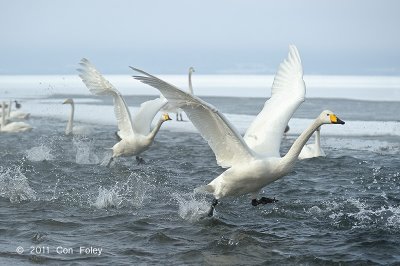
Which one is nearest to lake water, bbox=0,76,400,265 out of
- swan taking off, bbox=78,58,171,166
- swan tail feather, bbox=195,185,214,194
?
swan tail feather, bbox=195,185,214,194

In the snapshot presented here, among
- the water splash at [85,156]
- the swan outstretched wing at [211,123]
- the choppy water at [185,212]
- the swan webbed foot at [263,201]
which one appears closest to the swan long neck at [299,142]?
the swan outstretched wing at [211,123]

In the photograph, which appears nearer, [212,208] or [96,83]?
[212,208]

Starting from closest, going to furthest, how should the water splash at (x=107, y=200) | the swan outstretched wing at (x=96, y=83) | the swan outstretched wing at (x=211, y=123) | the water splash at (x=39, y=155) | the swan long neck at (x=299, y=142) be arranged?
the swan outstretched wing at (x=211, y=123)
the swan long neck at (x=299, y=142)
the water splash at (x=107, y=200)
the swan outstretched wing at (x=96, y=83)
the water splash at (x=39, y=155)

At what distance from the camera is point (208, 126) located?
8648mm

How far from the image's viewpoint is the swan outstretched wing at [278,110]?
945cm

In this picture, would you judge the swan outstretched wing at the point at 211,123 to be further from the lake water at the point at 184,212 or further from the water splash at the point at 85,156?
the water splash at the point at 85,156

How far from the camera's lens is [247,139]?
32.0 ft

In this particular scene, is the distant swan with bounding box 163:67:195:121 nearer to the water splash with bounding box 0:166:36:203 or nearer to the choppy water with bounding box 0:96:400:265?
the choppy water with bounding box 0:96:400:265

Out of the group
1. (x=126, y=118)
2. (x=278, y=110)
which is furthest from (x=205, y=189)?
(x=126, y=118)

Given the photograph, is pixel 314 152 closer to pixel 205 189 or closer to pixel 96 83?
pixel 96 83

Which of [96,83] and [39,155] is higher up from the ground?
[96,83]

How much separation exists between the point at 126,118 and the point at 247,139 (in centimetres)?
453
